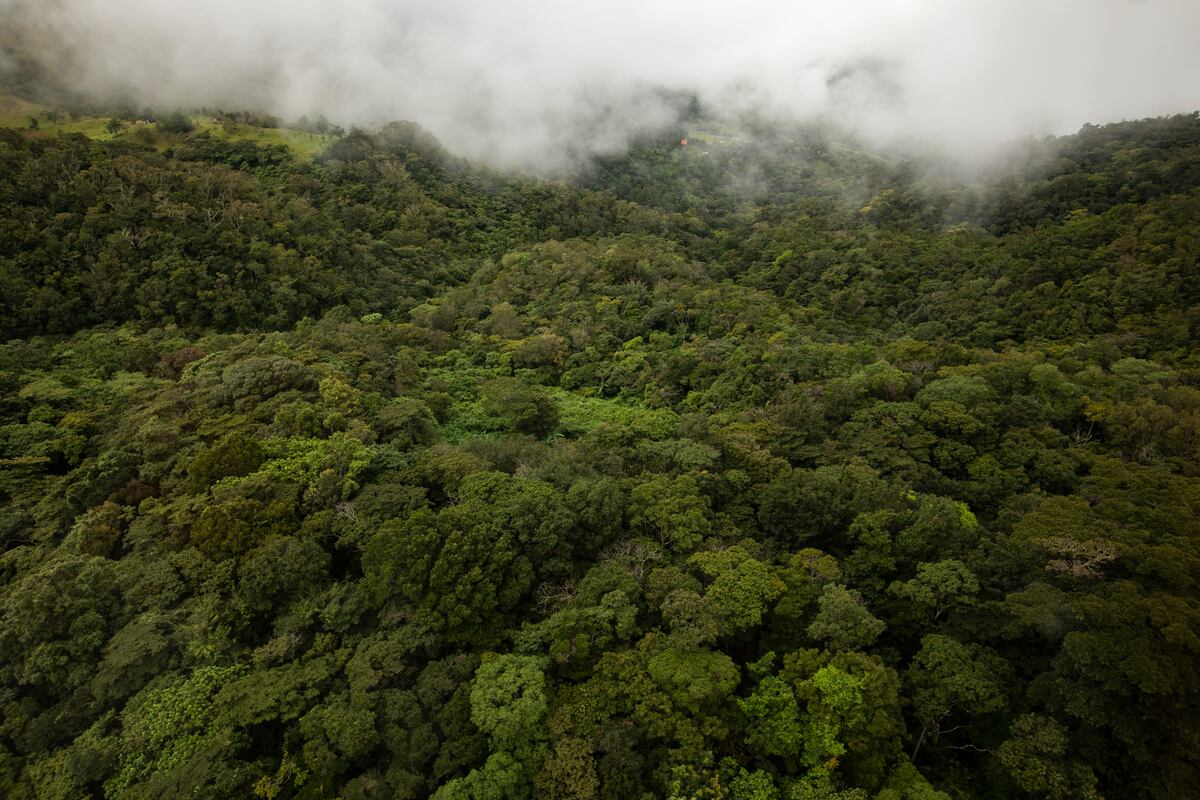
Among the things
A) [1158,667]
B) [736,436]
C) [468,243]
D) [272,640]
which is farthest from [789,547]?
[468,243]

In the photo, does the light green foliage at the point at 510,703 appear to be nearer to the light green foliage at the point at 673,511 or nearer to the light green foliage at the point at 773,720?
the light green foliage at the point at 773,720

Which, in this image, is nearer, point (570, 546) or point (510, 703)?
point (510, 703)

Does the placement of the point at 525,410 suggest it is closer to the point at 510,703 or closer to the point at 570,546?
the point at 570,546

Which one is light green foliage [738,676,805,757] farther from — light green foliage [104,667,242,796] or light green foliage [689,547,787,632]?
light green foliage [104,667,242,796]

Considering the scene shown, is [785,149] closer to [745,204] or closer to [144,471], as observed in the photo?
[745,204]

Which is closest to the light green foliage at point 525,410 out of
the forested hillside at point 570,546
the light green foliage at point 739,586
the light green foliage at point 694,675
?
the forested hillside at point 570,546

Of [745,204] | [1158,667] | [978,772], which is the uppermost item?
[745,204]

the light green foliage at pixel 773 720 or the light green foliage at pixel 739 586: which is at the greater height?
the light green foliage at pixel 739 586

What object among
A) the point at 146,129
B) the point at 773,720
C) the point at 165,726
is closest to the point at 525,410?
the point at 165,726
